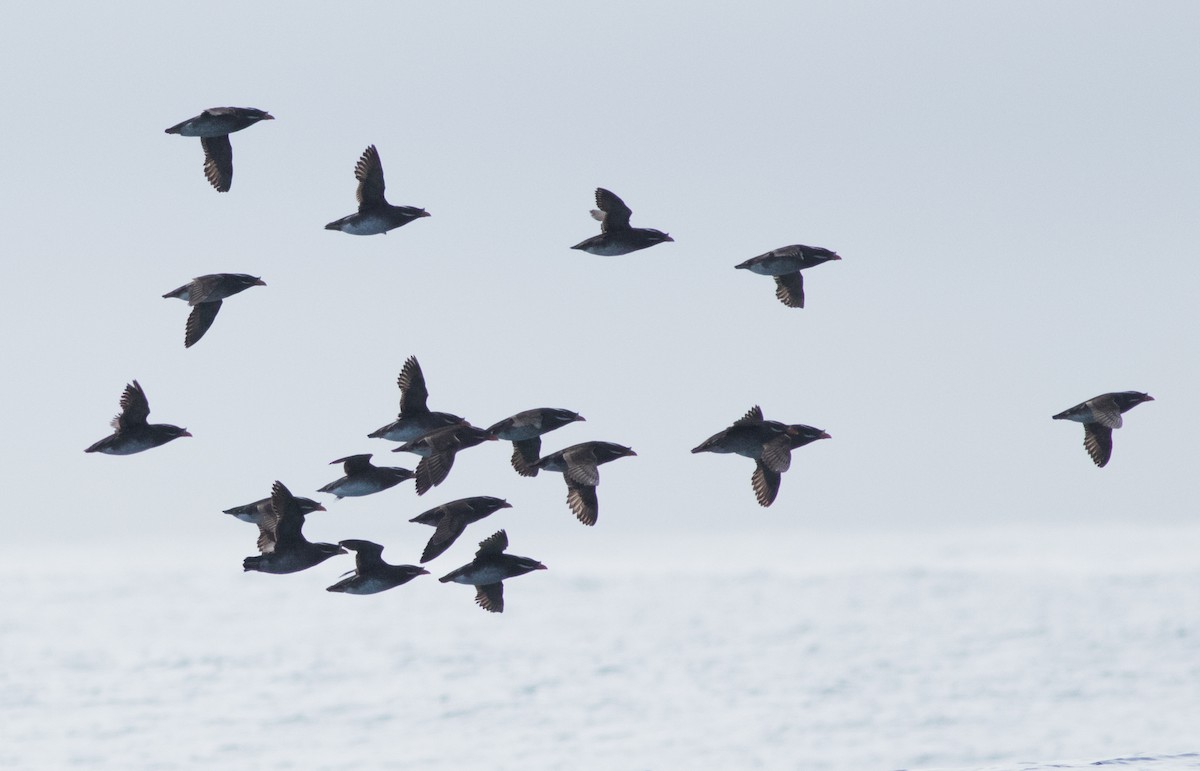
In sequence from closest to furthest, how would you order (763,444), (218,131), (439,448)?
(439,448) < (763,444) < (218,131)

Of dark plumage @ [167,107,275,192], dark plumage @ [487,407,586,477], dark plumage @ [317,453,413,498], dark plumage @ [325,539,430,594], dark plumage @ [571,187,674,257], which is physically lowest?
dark plumage @ [325,539,430,594]

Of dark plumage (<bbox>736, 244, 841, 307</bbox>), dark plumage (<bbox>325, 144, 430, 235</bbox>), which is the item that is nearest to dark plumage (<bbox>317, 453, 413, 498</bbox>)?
dark plumage (<bbox>325, 144, 430, 235</bbox>)

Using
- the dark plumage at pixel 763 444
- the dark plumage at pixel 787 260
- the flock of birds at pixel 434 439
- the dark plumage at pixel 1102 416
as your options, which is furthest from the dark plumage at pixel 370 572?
the dark plumage at pixel 1102 416

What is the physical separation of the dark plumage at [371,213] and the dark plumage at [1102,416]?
557 inches

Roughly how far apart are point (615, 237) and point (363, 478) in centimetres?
730

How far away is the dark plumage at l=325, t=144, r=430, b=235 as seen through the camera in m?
33.3

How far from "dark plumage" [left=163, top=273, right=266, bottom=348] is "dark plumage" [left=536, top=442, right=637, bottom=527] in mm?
7306

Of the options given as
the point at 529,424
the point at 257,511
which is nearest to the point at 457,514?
the point at 529,424

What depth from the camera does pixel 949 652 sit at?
178m

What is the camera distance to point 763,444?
31406 mm

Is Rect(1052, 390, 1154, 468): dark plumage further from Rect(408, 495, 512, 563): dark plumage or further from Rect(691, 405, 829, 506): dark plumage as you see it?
Rect(408, 495, 512, 563): dark plumage

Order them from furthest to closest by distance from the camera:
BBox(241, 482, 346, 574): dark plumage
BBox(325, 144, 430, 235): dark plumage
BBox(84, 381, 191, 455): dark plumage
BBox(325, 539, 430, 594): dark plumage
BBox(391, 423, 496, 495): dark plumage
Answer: BBox(325, 144, 430, 235): dark plumage → BBox(84, 381, 191, 455): dark plumage → BBox(325, 539, 430, 594): dark plumage → BBox(241, 482, 346, 574): dark plumage → BBox(391, 423, 496, 495): dark plumage

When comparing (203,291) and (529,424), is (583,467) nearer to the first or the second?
(529,424)

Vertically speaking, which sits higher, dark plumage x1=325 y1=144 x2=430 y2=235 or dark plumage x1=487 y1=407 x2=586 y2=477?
dark plumage x1=325 y1=144 x2=430 y2=235
